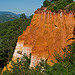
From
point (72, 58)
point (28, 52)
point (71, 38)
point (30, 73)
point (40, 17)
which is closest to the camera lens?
point (30, 73)

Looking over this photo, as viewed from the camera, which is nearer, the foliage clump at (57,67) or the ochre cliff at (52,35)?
the foliage clump at (57,67)

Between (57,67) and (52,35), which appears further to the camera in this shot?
(52,35)

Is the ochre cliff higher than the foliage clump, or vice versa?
the ochre cliff

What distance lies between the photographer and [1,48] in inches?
855

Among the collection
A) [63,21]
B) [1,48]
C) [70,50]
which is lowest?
[1,48]

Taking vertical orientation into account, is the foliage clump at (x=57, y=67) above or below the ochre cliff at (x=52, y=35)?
below

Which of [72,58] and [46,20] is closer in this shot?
[72,58]

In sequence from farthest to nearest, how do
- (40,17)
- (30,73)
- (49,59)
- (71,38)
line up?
(40,17) → (71,38) → (49,59) → (30,73)

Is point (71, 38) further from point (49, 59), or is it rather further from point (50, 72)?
point (50, 72)

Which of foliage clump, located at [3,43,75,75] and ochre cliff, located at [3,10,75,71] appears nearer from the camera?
foliage clump, located at [3,43,75,75]

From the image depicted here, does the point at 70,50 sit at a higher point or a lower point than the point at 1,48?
higher

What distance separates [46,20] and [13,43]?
1434cm

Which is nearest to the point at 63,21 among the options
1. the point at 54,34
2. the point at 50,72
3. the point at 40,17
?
the point at 54,34

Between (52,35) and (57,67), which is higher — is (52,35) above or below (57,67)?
above
